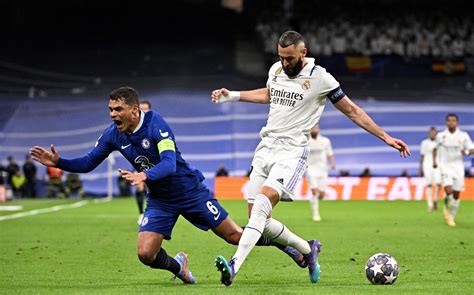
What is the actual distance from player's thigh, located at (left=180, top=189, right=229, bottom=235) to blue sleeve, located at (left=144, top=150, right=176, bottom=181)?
2.73 ft

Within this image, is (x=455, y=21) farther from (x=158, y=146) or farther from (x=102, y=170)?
(x=158, y=146)

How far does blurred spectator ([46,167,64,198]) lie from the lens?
36281 millimetres

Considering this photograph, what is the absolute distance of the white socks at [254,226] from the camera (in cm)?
909

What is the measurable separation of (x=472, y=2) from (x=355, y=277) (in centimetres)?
3645

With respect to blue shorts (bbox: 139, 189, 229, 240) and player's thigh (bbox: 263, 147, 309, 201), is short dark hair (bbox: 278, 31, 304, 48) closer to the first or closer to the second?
player's thigh (bbox: 263, 147, 309, 201)

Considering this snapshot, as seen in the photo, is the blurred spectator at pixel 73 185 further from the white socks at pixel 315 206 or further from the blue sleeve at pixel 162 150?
the blue sleeve at pixel 162 150

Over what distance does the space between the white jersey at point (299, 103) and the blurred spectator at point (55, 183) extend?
89.8ft

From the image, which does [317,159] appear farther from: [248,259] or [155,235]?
[155,235]

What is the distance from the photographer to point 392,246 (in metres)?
15.1

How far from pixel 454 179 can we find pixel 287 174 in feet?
39.9

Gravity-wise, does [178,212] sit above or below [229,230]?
above

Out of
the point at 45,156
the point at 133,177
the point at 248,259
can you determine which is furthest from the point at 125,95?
the point at 248,259

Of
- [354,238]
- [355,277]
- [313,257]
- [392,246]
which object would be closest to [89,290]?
[313,257]

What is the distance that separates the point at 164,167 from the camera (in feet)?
29.7
